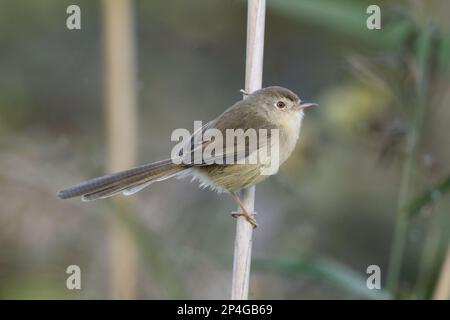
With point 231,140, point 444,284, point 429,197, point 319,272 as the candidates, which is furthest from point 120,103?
point 444,284

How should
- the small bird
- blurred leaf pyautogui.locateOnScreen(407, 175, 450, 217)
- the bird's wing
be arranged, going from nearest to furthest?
1. blurred leaf pyautogui.locateOnScreen(407, 175, 450, 217)
2. the small bird
3. the bird's wing

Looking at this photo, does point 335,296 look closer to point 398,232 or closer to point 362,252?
point 362,252

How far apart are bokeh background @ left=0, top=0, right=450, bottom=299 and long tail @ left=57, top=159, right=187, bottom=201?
0.42 meters

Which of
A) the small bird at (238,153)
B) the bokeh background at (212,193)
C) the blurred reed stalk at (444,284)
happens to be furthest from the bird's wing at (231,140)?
the blurred reed stalk at (444,284)

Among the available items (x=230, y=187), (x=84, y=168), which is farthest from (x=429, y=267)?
(x=84, y=168)

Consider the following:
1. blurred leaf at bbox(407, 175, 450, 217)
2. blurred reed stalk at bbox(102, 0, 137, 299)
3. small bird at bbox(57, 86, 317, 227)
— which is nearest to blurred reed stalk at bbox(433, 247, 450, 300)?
blurred leaf at bbox(407, 175, 450, 217)

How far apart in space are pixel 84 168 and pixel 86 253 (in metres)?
1.02

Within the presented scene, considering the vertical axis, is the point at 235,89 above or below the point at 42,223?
above

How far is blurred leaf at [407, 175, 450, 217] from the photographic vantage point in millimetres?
3386

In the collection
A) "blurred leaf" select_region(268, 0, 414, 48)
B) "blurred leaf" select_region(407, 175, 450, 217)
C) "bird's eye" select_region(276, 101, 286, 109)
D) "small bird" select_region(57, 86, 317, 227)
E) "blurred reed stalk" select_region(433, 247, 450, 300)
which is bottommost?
"blurred reed stalk" select_region(433, 247, 450, 300)

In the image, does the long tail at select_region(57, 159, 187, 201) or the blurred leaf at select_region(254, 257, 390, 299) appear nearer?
the long tail at select_region(57, 159, 187, 201)

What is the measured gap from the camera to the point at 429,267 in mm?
3947

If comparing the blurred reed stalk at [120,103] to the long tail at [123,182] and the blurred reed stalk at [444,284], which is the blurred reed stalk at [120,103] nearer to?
the long tail at [123,182]

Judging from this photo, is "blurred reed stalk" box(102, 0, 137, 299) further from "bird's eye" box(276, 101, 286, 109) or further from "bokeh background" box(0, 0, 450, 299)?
"bird's eye" box(276, 101, 286, 109)
